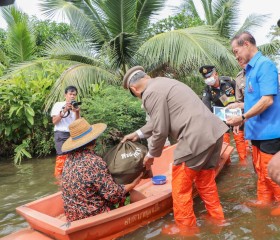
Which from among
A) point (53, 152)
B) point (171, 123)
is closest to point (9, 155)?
point (53, 152)

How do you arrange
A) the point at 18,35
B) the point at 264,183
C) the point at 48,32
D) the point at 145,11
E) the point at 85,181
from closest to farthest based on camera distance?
the point at 85,181, the point at 264,183, the point at 145,11, the point at 18,35, the point at 48,32

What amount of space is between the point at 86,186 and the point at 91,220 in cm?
33

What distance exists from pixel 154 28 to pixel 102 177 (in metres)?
10.2

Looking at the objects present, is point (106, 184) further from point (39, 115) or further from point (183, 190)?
point (39, 115)

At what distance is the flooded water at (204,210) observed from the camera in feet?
12.1

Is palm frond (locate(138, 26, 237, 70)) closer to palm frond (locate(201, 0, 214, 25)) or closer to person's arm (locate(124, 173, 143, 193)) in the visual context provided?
person's arm (locate(124, 173, 143, 193))

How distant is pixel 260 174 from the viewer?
12.9 feet

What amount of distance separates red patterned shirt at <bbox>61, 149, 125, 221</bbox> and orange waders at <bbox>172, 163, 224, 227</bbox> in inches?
22.8

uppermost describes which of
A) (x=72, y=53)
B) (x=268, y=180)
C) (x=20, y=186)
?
(x=72, y=53)

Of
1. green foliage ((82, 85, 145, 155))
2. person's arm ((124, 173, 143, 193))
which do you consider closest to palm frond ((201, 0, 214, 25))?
green foliage ((82, 85, 145, 155))

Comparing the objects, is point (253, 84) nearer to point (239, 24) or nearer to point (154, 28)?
point (154, 28)

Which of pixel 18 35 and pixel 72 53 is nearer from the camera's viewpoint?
pixel 72 53

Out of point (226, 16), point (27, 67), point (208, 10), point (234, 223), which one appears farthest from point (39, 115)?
point (208, 10)

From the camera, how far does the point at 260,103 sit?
11.5ft
